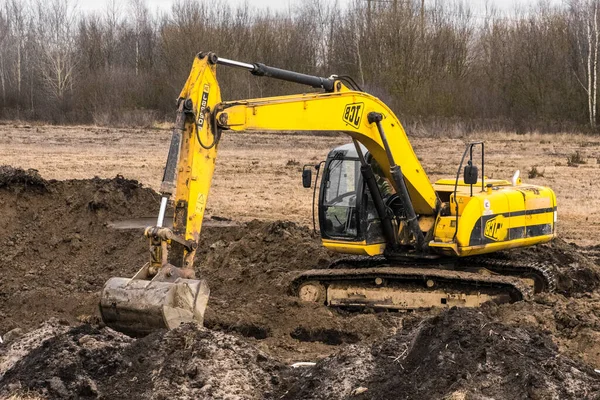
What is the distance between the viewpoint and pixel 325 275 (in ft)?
40.7

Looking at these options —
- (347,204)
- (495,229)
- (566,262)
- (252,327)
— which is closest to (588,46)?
(566,262)

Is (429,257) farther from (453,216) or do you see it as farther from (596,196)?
(596,196)

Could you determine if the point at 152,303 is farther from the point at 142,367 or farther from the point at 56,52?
the point at 56,52

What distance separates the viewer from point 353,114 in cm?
1100

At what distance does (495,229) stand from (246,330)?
3588 millimetres

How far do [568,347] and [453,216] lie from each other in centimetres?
280

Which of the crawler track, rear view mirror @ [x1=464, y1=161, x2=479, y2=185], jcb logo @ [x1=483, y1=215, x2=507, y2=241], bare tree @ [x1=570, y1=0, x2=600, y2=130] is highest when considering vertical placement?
bare tree @ [x1=570, y1=0, x2=600, y2=130]

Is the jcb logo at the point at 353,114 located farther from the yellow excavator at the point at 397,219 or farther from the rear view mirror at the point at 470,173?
the rear view mirror at the point at 470,173

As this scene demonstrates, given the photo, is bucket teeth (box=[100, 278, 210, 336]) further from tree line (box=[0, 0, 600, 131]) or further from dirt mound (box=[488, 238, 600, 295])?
tree line (box=[0, 0, 600, 131])

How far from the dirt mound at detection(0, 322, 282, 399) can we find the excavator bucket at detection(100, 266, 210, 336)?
1.08 feet

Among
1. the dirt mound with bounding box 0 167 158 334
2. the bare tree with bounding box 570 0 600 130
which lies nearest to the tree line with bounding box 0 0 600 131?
the bare tree with bounding box 570 0 600 130

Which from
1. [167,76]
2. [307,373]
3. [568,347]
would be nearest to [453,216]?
[568,347]

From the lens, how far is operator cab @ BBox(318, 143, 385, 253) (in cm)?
1201

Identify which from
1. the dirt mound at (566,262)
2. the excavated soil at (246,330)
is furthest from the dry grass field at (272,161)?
the excavated soil at (246,330)
